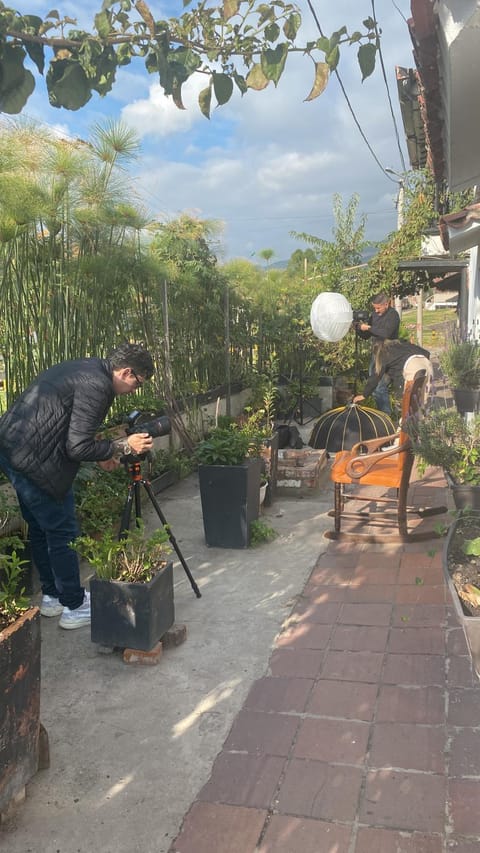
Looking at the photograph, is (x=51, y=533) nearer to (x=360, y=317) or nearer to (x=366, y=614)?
(x=366, y=614)

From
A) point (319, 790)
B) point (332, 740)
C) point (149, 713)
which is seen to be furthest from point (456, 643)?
point (149, 713)

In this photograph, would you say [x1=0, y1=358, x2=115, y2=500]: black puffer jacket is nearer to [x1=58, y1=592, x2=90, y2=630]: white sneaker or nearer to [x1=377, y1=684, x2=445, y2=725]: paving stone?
[x1=58, y1=592, x2=90, y2=630]: white sneaker

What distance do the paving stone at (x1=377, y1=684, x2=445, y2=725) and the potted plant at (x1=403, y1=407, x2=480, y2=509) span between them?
136 centimetres

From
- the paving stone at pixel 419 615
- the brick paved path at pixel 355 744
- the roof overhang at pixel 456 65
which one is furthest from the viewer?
the paving stone at pixel 419 615

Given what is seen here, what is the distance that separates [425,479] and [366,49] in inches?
201

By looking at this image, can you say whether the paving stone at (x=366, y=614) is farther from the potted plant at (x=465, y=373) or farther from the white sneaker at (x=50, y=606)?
the potted plant at (x=465, y=373)

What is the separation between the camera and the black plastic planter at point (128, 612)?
305 centimetres

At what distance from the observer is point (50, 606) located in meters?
3.64

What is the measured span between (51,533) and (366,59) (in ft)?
8.49

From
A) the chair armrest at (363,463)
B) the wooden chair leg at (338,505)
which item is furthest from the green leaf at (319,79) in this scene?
the wooden chair leg at (338,505)

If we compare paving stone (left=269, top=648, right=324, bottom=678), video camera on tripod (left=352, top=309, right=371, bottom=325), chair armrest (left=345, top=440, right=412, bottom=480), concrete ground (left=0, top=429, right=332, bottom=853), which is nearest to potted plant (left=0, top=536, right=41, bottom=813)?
concrete ground (left=0, top=429, right=332, bottom=853)

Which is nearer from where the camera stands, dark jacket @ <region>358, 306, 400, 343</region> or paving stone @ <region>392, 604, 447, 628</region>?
paving stone @ <region>392, 604, 447, 628</region>

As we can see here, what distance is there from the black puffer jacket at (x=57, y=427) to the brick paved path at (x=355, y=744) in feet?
4.46

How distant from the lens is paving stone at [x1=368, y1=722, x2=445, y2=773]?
7.58ft
